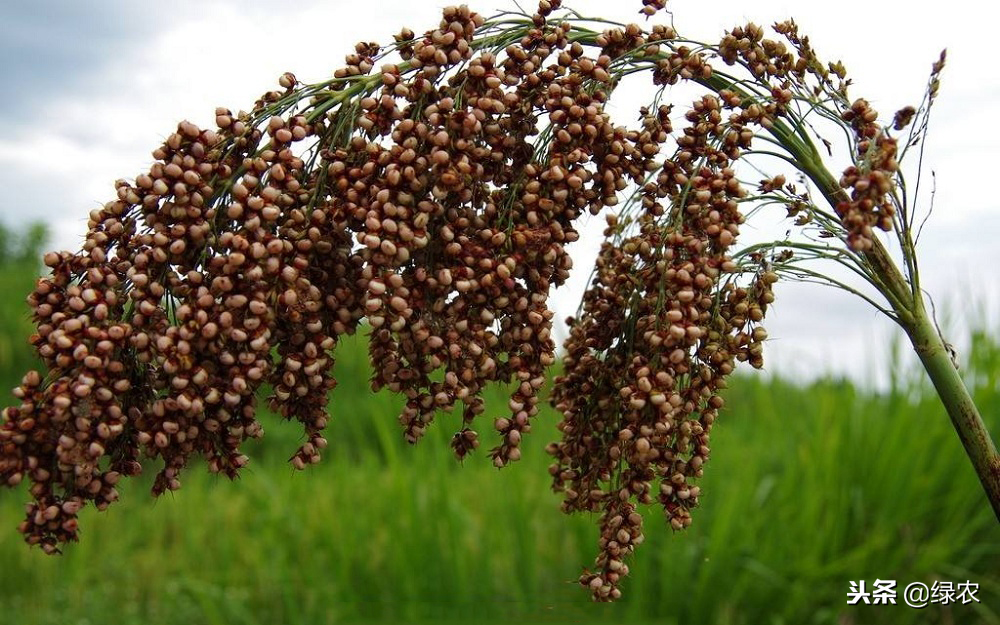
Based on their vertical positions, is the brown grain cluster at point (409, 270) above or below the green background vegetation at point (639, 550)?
above

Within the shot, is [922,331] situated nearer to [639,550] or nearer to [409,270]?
[409,270]

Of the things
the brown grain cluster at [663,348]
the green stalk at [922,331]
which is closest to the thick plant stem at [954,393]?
the green stalk at [922,331]

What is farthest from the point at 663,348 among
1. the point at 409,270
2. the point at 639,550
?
the point at 639,550

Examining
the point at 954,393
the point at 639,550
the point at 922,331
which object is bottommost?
the point at 639,550

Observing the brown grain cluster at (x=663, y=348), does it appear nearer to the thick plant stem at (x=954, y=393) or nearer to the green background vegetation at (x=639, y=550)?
the thick plant stem at (x=954, y=393)

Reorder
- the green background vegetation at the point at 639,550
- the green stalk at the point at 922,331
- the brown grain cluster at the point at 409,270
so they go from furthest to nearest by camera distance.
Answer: the green background vegetation at the point at 639,550, the green stalk at the point at 922,331, the brown grain cluster at the point at 409,270

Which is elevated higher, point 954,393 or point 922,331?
point 922,331

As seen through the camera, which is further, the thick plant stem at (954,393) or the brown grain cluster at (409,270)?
the thick plant stem at (954,393)
